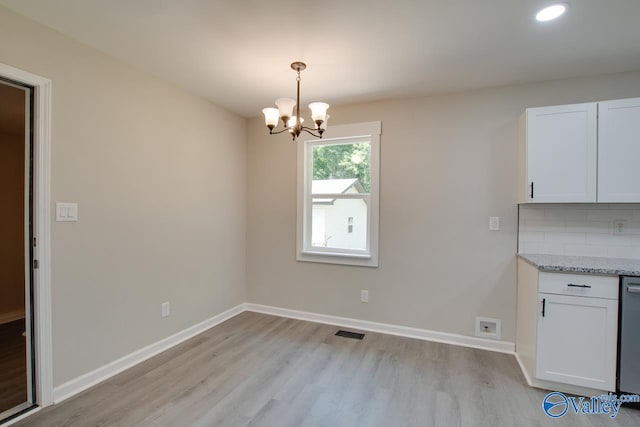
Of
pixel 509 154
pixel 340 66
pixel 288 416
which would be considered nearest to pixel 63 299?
pixel 288 416

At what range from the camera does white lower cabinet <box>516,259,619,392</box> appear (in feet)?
6.77

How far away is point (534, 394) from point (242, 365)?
2222 millimetres

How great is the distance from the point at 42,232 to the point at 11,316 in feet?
8.41

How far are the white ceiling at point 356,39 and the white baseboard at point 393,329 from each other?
241 centimetres

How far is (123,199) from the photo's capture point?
8.11 feet

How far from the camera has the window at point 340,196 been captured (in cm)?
330

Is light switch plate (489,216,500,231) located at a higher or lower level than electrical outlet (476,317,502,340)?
higher

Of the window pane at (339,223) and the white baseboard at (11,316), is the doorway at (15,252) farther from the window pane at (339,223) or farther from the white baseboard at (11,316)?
the window pane at (339,223)

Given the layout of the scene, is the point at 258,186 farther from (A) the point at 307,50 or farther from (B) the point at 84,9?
(B) the point at 84,9

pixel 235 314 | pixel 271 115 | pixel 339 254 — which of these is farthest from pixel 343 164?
pixel 235 314

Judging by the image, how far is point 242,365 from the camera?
8.34ft

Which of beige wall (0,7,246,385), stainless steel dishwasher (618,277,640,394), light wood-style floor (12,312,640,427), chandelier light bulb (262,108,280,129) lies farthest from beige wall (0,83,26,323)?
stainless steel dishwasher (618,277,640,394)

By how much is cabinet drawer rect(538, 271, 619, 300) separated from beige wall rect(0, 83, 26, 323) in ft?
17.5

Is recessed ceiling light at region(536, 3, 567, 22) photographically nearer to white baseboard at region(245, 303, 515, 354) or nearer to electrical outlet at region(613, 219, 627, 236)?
electrical outlet at region(613, 219, 627, 236)
